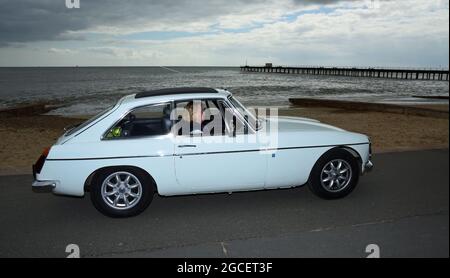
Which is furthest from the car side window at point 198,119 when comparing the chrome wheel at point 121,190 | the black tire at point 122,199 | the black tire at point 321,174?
the black tire at point 321,174

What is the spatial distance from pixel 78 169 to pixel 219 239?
1.97 meters

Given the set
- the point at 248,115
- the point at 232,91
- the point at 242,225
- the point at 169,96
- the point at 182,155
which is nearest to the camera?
the point at 242,225

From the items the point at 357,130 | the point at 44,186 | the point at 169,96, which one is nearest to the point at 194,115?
the point at 169,96

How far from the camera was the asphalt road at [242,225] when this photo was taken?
3768 millimetres

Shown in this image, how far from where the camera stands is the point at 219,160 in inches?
188

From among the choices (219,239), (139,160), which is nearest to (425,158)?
(219,239)

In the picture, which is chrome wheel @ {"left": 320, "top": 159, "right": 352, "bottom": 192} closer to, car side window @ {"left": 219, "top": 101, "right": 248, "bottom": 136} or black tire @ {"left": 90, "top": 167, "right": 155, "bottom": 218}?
car side window @ {"left": 219, "top": 101, "right": 248, "bottom": 136}

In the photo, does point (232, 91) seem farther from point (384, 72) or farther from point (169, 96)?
point (384, 72)

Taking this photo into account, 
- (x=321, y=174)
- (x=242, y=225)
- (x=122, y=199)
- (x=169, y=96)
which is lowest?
(x=242, y=225)

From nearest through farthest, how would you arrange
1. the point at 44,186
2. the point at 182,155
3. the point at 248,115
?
the point at 44,186 → the point at 182,155 → the point at 248,115

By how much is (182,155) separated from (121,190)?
0.90 metres

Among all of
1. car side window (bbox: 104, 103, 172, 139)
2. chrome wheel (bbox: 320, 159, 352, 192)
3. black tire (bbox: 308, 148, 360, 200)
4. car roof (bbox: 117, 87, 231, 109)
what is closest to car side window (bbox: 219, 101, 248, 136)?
car roof (bbox: 117, 87, 231, 109)

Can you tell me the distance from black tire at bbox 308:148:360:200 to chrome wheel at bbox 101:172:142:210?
237 centimetres

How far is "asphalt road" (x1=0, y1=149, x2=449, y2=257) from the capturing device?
12.4 ft
